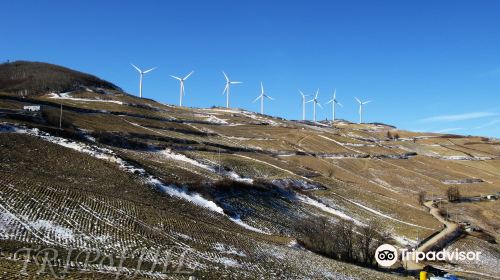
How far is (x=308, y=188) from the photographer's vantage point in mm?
104438

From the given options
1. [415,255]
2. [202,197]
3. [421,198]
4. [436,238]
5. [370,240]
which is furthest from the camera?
[421,198]

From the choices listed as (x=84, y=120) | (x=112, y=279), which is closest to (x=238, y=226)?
(x=112, y=279)

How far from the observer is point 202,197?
69.9m

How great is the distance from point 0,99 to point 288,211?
83.8m

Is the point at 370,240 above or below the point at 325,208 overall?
below

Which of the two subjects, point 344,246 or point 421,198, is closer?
point 344,246

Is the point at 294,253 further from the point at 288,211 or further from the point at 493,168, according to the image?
the point at 493,168

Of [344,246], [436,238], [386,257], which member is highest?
[344,246]

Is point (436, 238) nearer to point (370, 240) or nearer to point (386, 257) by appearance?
point (370, 240)

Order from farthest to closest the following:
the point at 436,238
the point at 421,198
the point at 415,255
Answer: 1. the point at 421,198
2. the point at 436,238
3. the point at 415,255

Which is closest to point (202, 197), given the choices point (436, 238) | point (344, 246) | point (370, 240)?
point (344, 246)

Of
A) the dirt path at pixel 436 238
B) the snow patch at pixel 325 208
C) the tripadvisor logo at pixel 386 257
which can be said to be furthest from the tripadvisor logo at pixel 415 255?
the snow patch at pixel 325 208

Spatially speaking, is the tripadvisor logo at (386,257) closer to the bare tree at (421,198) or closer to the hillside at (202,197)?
the hillside at (202,197)

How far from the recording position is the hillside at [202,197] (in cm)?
3991
